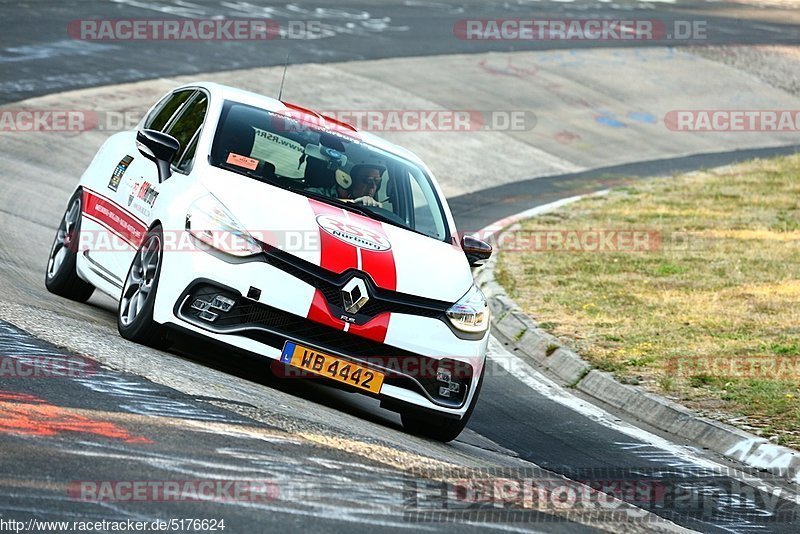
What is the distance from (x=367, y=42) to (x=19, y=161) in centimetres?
1390

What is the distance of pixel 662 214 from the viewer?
18.6m

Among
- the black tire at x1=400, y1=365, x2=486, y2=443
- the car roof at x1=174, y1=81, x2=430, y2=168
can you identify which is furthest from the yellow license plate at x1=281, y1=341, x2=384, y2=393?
the car roof at x1=174, y1=81, x2=430, y2=168

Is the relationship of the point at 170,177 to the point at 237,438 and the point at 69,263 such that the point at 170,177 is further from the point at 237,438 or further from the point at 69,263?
the point at 237,438

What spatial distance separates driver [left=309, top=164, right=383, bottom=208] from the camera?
27.8 feet

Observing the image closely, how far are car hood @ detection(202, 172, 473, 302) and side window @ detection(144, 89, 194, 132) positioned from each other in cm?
153

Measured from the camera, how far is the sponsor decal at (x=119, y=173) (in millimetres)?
9156

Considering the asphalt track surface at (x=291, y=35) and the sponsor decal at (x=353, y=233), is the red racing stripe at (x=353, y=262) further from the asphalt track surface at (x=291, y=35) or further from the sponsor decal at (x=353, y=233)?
the asphalt track surface at (x=291, y=35)

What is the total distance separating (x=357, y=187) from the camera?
860 cm

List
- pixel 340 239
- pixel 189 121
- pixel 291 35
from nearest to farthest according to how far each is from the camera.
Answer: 1. pixel 340 239
2. pixel 189 121
3. pixel 291 35

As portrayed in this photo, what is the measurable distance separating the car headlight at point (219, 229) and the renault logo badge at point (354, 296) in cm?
53

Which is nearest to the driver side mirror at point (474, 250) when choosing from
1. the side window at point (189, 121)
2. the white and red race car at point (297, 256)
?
the white and red race car at point (297, 256)

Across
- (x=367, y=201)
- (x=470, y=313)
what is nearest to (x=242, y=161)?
(x=367, y=201)

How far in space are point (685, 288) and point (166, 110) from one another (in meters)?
6.19

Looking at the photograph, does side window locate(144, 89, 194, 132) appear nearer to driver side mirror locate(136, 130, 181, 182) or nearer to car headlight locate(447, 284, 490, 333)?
driver side mirror locate(136, 130, 181, 182)
